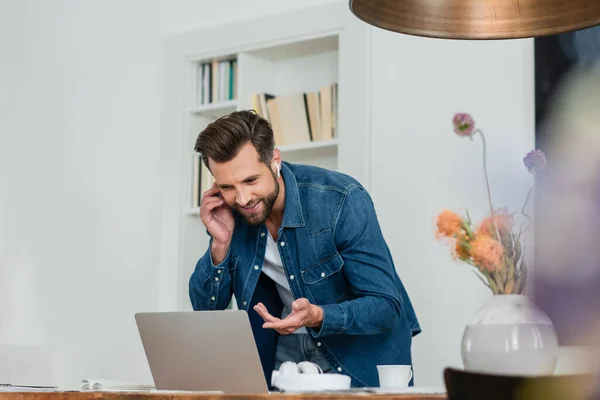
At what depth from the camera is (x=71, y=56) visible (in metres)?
4.94

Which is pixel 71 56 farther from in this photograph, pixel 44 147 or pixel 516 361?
pixel 516 361

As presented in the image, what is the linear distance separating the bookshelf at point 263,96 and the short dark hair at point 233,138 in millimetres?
1235

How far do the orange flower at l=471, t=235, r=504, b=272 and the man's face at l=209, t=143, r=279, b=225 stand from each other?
1.17 m

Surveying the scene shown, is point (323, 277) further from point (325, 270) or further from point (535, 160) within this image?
point (535, 160)

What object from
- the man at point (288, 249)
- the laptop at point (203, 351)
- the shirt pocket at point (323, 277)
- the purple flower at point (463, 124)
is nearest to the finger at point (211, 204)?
the man at point (288, 249)

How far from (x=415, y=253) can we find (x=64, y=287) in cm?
199

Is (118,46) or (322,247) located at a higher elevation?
(118,46)

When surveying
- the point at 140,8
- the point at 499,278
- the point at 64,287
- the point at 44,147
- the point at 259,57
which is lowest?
the point at 64,287

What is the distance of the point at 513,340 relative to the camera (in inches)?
56.7

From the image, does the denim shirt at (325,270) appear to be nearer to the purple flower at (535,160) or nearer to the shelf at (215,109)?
the purple flower at (535,160)

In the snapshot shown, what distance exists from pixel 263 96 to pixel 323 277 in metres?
1.85

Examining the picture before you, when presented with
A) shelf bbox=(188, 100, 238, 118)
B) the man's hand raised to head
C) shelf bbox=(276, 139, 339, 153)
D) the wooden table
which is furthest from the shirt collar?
shelf bbox=(188, 100, 238, 118)

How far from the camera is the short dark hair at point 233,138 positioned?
2562mm

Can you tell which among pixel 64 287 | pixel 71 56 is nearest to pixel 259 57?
pixel 71 56
